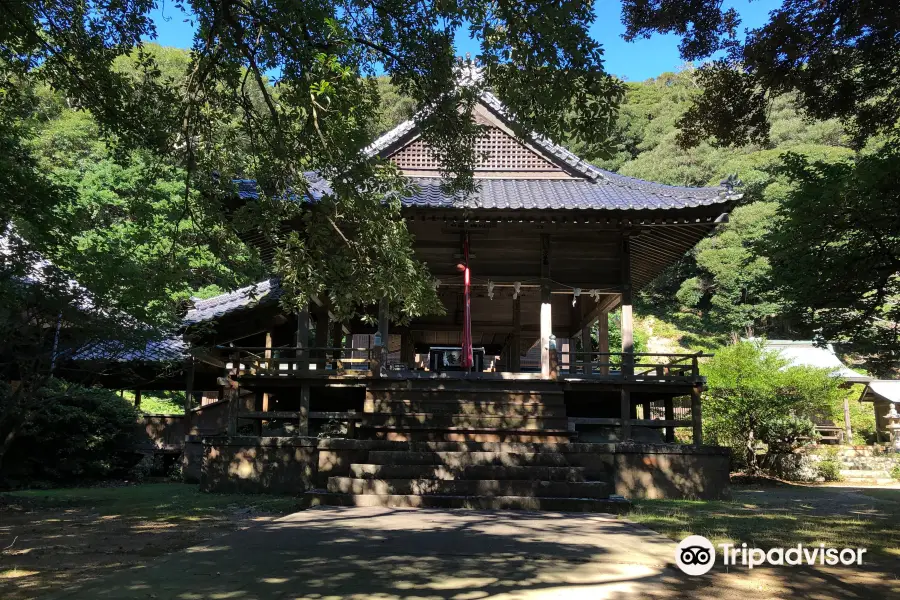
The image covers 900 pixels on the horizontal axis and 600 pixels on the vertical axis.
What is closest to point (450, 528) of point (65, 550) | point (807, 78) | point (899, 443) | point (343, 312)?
point (343, 312)

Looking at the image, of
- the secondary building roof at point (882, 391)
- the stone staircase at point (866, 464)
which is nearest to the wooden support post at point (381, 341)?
the stone staircase at point (866, 464)

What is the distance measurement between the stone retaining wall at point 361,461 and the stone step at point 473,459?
0.34 meters

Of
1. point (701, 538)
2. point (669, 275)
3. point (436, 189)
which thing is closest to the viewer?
point (701, 538)

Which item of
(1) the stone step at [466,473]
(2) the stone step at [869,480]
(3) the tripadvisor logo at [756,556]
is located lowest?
(2) the stone step at [869,480]

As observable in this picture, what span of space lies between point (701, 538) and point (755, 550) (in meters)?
0.54

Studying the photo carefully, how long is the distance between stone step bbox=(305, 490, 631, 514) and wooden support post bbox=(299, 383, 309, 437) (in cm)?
349

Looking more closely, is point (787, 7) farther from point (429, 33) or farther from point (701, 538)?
point (701, 538)

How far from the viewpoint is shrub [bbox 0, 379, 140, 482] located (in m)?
14.5

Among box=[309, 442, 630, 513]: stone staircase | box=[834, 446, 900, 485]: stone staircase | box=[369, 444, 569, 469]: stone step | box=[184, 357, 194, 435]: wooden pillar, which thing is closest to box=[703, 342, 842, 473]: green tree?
box=[834, 446, 900, 485]: stone staircase

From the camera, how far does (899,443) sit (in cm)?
2273

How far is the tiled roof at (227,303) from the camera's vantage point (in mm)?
15734

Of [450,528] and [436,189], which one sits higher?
[436,189]

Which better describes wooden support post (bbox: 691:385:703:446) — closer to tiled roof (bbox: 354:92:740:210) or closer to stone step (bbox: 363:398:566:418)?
stone step (bbox: 363:398:566:418)

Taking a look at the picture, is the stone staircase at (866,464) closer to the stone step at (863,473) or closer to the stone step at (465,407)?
the stone step at (863,473)
